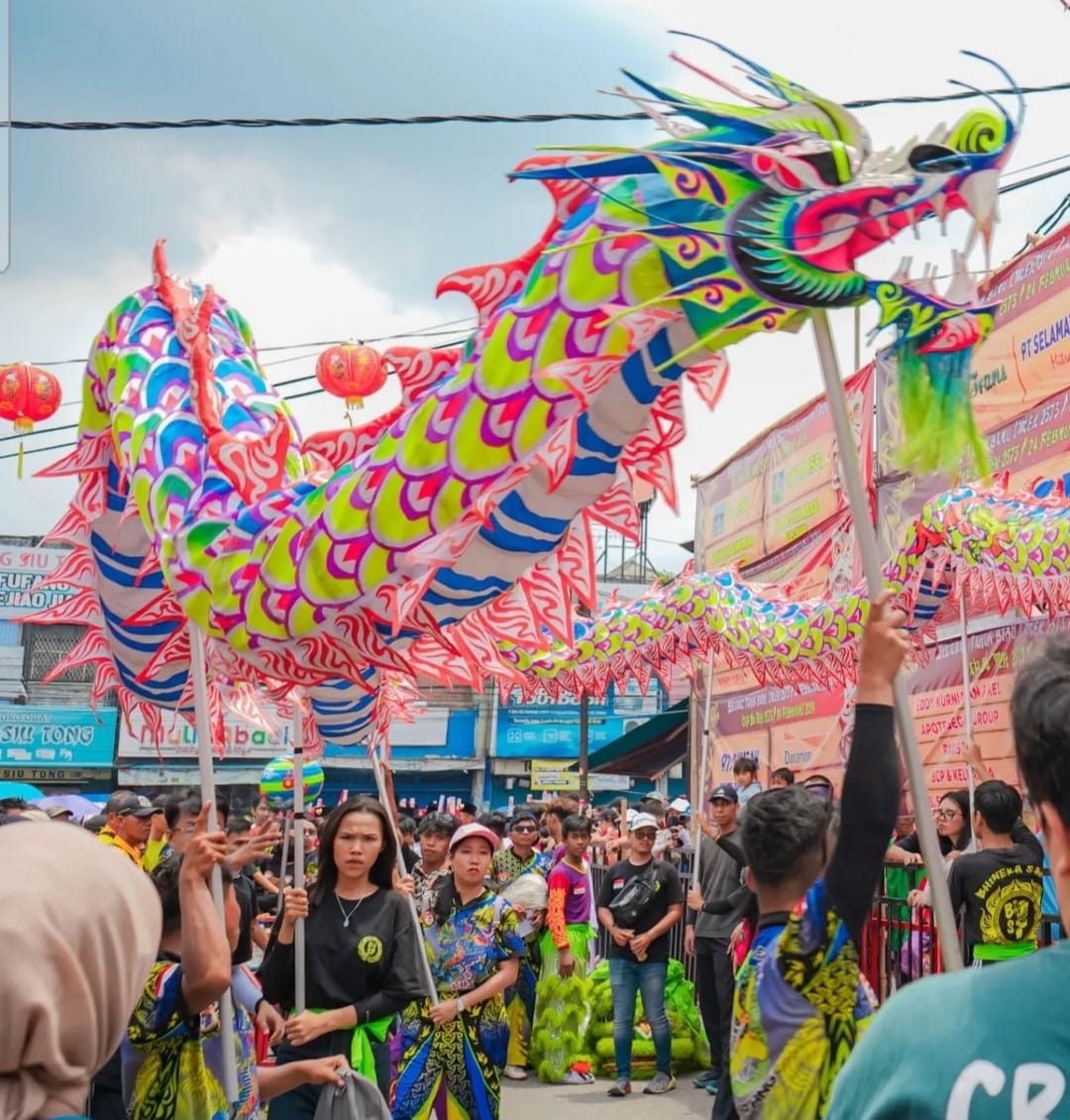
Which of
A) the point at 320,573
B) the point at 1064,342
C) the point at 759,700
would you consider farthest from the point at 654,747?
the point at 320,573

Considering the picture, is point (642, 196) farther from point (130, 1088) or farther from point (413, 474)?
point (130, 1088)

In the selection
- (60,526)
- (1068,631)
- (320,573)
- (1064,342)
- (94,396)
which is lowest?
(1068,631)

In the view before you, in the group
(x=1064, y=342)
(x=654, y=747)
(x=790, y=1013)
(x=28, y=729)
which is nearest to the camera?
(x=790, y=1013)

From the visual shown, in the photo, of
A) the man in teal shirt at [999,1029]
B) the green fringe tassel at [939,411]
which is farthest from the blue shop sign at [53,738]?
the man in teal shirt at [999,1029]

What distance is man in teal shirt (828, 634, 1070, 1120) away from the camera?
47.7 inches

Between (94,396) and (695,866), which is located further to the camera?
(695,866)

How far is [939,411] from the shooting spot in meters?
2.94

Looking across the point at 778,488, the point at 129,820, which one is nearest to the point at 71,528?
the point at 129,820

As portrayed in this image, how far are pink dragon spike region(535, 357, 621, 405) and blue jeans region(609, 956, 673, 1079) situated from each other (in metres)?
5.49

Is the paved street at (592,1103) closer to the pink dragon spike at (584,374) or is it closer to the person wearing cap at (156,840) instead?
the person wearing cap at (156,840)

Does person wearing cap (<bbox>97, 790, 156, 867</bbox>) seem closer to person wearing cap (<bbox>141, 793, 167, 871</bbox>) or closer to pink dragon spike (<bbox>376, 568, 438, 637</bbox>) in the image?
person wearing cap (<bbox>141, 793, 167, 871</bbox>)

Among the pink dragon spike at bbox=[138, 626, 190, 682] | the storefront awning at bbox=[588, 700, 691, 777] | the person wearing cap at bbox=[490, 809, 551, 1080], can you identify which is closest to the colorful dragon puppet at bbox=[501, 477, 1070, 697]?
the person wearing cap at bbox=[490, 809, 551, 1080]

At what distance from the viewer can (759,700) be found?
45.0ft

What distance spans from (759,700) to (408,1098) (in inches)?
361
